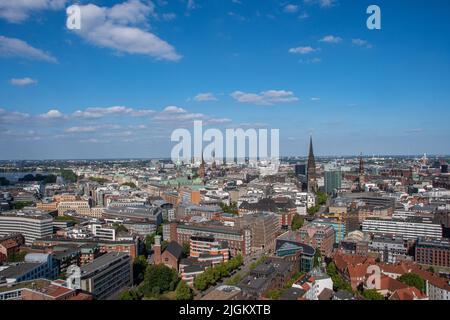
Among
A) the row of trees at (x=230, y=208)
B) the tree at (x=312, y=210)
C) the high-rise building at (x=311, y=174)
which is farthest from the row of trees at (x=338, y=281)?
the high-rise building at (x=311, y=174)

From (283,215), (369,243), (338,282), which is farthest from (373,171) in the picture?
(338,282)

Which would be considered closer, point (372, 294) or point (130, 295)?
point (372, 294)

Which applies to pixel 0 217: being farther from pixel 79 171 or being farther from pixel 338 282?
pixel 79 171

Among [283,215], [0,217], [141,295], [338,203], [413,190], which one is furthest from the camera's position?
[413,190]

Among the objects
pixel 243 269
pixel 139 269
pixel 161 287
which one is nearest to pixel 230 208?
pixel 243 269

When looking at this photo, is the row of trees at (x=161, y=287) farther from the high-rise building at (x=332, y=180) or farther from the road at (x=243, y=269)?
the high-rise building at (x=332, y=180)

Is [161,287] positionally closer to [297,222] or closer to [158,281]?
[158,281]
